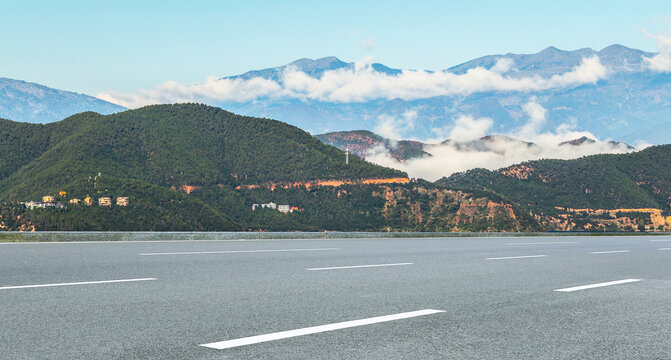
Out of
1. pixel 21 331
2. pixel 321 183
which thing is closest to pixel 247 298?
pixel 21 331

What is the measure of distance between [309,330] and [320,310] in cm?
128

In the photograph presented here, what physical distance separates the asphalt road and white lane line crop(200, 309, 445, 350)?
0.01 meters

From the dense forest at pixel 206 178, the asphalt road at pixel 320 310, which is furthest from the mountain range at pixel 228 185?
Answer: the asphalt road at pixel 320 310

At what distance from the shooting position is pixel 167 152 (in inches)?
6137

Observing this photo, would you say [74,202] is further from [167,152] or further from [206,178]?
[167,152]

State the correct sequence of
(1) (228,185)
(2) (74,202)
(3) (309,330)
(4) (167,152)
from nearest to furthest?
(3) (309,330), (2) (74,202), (4) (167,152), (1) (228,185)

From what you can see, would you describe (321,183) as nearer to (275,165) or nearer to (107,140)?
(275,165)

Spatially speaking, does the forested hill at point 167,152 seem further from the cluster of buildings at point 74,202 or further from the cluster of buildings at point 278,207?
the cluster of buildings at point 278,207

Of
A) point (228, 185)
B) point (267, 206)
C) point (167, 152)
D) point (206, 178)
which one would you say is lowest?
point (267, 206)

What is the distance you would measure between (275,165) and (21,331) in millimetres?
166459

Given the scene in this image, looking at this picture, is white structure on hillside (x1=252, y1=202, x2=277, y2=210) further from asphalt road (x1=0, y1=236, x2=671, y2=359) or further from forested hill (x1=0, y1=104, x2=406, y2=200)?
asphalt road (x1=0, y1=236, x2=671, y2=359)

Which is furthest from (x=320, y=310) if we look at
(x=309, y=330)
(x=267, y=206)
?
(x=267, y=206)

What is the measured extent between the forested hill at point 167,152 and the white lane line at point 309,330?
113m

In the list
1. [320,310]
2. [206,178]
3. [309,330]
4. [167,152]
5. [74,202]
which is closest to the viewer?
[309,330]
